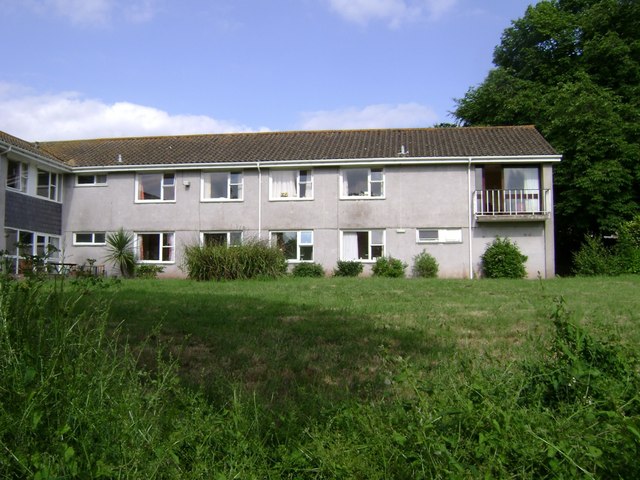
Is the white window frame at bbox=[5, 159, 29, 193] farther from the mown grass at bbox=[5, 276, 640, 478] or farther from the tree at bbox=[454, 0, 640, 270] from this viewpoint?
the tree at bbox=[454, 0, 640, 270]

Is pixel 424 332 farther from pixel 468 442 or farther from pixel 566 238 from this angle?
pixel 566 238

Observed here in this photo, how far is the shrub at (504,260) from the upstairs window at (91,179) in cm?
1658

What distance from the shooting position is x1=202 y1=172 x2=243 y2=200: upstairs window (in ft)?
80.7

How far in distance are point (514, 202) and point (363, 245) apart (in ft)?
20.5

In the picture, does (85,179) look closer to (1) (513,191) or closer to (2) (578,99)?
(1) (513,191)

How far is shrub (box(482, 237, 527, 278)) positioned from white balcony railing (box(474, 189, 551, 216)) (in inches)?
50.4

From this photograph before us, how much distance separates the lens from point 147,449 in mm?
3150

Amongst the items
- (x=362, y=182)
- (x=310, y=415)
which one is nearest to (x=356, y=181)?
(x=362, y=182)

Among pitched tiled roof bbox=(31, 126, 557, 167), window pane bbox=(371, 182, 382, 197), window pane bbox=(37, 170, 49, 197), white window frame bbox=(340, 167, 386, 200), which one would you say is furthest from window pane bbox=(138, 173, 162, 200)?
window pane bbox=(371, 182, 382, 197)

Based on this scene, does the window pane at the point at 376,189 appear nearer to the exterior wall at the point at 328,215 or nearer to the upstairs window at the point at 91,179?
the exterior wall at the point at 328,215

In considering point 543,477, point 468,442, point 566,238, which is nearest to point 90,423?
point 468,442

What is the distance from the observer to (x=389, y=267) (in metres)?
21.9

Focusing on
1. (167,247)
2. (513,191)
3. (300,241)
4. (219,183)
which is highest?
(219,183)

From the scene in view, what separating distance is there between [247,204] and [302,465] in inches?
841
